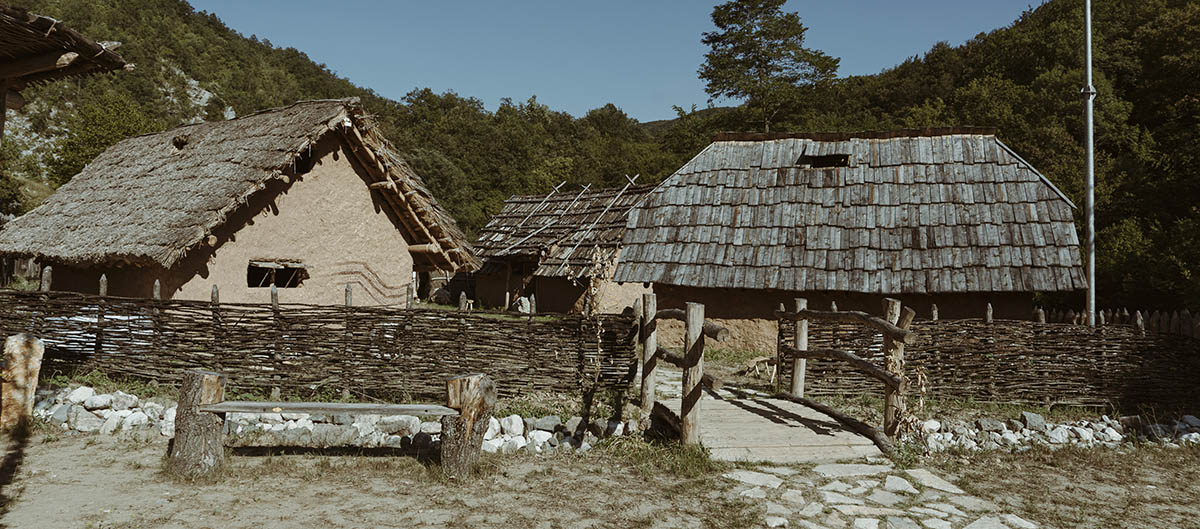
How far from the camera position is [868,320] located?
23.8 feet

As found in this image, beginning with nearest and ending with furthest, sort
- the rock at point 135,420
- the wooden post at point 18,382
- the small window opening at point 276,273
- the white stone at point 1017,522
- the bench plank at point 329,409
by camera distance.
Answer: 1. the white stone at point 1017,522
2. the bench plank at point 329,409
3. the wooden post at point 18,382
4. the rock at point 135,420
5. the small window opening at point 276,273

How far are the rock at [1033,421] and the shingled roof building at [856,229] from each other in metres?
3.51

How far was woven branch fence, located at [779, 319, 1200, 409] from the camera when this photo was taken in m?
9.09

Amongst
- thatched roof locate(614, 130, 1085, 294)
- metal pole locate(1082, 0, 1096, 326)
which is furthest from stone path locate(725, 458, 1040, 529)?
metal pole locate(1082, 0, 1096, 326)

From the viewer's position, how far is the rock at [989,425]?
333 inches

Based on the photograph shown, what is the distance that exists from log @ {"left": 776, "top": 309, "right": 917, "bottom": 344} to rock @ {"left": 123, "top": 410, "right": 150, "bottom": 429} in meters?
8.02

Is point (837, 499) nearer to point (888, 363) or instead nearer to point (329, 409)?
point (888, 363)

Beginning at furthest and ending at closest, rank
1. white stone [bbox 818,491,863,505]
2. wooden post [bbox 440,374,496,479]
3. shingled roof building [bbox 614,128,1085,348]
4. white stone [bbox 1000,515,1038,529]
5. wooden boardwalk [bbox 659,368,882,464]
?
shingled roof building [bbox 614,128,1085,348]
wooden boardwalk [bbox 659,368,882,464]
wooden post [bbox 440,374,496,479]
white stone [bbox 818,491,863,505]
white stone [bbox 1000,515,1038,529]

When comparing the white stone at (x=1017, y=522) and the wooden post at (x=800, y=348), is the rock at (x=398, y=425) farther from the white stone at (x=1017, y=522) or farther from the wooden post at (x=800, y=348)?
the white stone at (x=1017, y=522)

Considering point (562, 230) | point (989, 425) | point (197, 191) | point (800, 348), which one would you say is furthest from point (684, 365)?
point (562, 230)

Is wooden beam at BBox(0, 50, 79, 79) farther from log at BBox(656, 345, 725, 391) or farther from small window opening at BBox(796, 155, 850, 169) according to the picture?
small window opening at BBox(796, 155, 850, 169)

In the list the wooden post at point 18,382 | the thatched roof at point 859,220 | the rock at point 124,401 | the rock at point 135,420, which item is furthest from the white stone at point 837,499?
the wooden post at point 18,382

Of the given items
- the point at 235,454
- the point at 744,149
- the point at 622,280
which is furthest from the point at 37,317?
the point at 744,149

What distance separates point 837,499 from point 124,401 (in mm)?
8094
